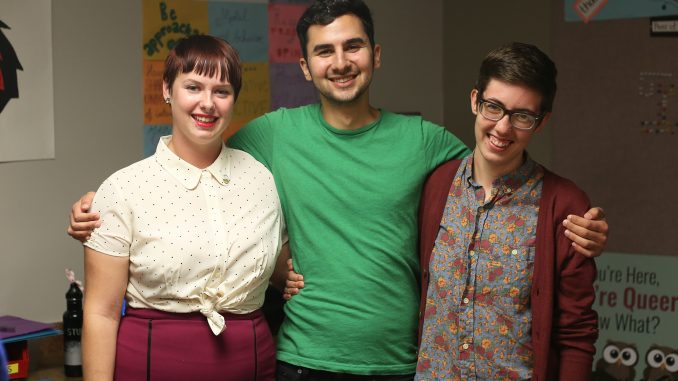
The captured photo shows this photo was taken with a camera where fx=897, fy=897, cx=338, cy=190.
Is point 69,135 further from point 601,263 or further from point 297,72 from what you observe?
point 601,263

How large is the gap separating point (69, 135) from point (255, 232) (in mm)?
1034

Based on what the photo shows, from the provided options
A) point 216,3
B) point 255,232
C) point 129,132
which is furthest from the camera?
point 216,3

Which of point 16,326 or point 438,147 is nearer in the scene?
point 438,147

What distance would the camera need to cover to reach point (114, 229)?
6.51 ft

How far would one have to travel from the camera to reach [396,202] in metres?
2.23

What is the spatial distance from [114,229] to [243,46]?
1467mm

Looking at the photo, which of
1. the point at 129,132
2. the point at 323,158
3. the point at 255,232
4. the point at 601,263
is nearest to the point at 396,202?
the point at 323,158

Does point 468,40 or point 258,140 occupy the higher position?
point 468,40

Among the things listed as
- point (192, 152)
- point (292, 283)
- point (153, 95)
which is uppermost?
point (153, 95)

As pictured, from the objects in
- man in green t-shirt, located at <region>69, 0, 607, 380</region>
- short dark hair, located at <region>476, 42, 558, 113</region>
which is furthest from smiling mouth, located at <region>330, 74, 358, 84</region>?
short dark hair, located at <region>476, 42, 558, 113</region>

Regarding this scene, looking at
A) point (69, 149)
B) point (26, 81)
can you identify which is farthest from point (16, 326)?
point (26, 81)

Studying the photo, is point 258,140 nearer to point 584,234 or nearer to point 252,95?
point 584,234

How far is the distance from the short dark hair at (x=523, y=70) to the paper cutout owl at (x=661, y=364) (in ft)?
5.64

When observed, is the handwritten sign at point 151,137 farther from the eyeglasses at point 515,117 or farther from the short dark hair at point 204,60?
the eyeglasses at point 515,117
